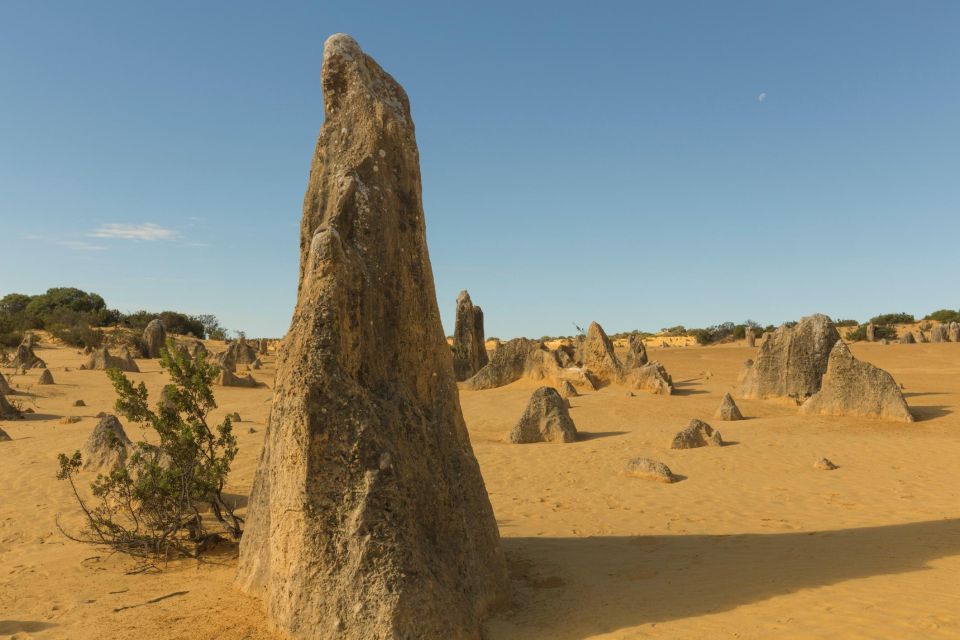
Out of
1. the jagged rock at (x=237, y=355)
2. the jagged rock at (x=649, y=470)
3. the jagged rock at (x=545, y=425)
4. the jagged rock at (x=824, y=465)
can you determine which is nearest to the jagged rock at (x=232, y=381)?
the jagged rock at (x=237, y=355)

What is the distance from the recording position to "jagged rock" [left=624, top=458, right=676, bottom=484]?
36.0 feet

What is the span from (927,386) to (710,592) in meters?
20.4

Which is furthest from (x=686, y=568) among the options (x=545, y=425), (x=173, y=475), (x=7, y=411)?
(x=7, y=411)

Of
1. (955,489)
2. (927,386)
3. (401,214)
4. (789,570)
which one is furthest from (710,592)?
(927,386)

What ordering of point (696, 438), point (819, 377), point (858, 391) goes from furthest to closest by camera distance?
point (819, 377)
point (858, 391)
point (696, 438)

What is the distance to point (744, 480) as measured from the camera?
11.0 m

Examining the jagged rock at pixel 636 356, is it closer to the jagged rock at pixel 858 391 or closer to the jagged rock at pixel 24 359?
the jagged rock at pixel 858 391

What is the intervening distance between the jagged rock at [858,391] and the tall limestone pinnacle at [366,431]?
12.9 metres

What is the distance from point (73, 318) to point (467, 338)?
30446 mm

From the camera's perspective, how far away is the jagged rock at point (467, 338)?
2662cm

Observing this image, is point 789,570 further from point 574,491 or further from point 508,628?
point 574,491

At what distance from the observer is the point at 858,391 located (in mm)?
15672

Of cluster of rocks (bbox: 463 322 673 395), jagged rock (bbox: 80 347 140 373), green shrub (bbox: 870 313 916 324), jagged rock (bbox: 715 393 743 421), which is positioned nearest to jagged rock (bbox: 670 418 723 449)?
jagged rock (bbox: 715 393 743 421)

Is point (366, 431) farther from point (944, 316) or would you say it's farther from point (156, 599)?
point (944, 316)
